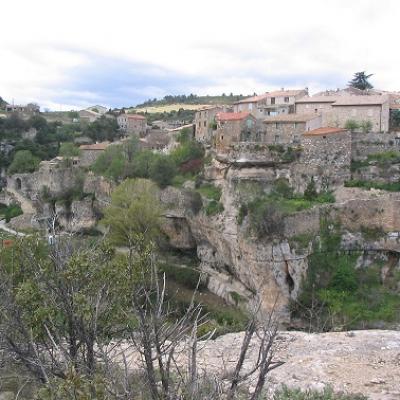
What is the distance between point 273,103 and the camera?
4825cm

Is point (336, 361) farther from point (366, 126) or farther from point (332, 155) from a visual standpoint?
point (366, 126)

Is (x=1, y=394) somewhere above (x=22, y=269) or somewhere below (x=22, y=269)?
below

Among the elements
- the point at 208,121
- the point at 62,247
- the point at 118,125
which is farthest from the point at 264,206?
the point at 118,125

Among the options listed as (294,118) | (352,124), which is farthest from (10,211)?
(352,124)

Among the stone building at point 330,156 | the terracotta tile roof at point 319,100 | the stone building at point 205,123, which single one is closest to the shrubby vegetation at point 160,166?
the stone building at point 205,123

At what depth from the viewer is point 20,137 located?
71625mm

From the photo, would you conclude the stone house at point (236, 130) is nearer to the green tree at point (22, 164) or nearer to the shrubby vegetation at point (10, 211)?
the shrubby vegetation at point (10, 211)

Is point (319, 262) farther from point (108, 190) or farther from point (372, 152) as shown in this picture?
point (108, 190)

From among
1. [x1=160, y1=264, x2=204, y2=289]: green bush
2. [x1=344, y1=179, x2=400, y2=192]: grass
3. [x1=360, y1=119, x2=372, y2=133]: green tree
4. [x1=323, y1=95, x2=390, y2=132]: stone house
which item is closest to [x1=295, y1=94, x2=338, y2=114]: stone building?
[x1=323, y1=95, x2=390, y2=132]: stone house

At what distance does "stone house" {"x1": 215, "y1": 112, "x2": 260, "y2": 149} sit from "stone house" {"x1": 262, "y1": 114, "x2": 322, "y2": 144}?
3.43 ft

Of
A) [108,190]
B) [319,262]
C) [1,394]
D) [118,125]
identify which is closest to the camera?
[1,394]

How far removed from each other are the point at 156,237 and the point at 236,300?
7.80 m

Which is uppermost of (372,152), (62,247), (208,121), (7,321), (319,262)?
(208,121)

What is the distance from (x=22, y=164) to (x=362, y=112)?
37.9 metres
